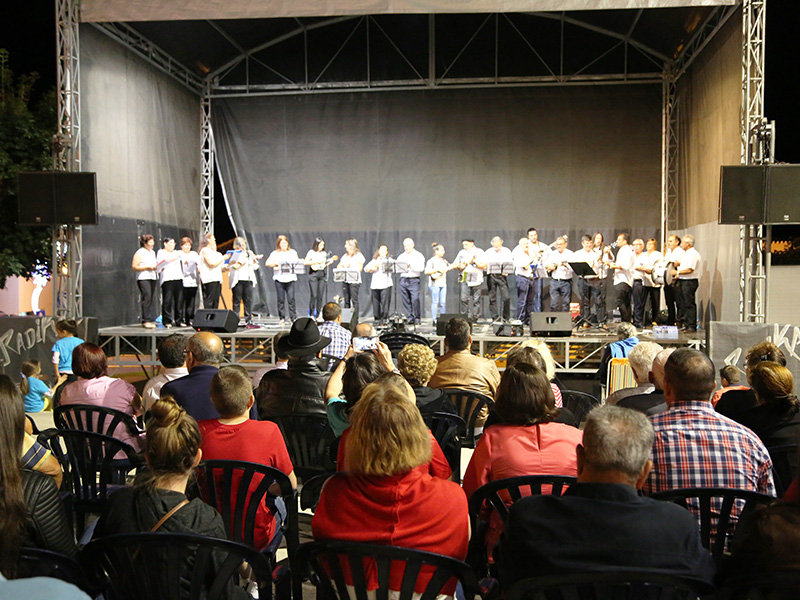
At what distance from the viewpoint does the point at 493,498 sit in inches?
98.3

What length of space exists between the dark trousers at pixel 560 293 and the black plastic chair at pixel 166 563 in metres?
10.1

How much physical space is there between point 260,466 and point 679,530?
1460mm

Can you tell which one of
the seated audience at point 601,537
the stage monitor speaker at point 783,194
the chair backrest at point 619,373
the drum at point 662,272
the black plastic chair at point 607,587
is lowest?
the chair backrest at point 619,373

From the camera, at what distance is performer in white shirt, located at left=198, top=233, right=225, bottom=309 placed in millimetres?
10961

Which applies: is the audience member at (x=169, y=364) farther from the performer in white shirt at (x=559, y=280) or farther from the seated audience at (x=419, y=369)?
the performer in white shirt at (x=559, y=280)

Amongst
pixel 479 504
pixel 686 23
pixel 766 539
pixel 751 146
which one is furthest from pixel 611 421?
pixel 686 23

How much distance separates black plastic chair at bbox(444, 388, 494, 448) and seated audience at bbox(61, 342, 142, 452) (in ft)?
6.10

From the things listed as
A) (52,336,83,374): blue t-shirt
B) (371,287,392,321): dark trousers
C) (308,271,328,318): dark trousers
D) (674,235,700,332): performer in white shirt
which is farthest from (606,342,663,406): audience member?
(308,271,328,318): dark trousers

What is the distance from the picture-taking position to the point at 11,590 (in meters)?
1.07

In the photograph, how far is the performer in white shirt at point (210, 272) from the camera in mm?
10961

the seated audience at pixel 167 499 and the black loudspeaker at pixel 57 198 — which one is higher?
the black loudspeaker at pixel 57 198

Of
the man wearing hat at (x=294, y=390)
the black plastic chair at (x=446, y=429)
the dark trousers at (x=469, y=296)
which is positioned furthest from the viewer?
the dark trousers at (x=469, y=296)

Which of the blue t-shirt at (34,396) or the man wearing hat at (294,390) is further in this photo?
the blue t-shirt at (34,396)

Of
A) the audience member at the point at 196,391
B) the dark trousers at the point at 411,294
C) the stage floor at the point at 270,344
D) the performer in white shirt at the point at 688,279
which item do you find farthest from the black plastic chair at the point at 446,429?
the dark trousers at the point at 411,294
